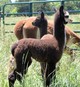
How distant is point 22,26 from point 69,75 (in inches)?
127

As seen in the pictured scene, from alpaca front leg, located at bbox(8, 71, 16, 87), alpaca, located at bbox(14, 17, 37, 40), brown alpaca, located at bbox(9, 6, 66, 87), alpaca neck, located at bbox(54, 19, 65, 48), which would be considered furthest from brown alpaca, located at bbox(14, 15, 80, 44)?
alpaca front leg, located at bbox(8, 71, 16, 87)

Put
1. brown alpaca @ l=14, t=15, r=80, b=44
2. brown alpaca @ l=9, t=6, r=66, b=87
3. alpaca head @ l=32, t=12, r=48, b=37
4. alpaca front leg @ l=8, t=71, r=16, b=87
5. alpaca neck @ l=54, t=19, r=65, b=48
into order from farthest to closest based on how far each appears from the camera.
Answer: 1. brown alpaca @ l=14, t=15, r=80, b=44
2. alpaca head @ l=32, t=12, r=48, b=37
3. alpaca neck @ l=54, t=19, r=65, b=48
4. alpaca front leg @ l=8, t=71, r=16, b=87
5. brown alpaca @ l=9, t=6, r=66, b=87

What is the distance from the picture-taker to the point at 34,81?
4305 millimetres

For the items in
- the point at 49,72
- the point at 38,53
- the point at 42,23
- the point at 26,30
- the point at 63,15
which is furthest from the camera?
the point at 26,30

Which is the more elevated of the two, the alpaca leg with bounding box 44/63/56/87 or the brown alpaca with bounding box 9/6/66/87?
the brown alpaca with bounding box 9/6/66/87

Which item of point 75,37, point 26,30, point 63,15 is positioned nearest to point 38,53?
point 63,15

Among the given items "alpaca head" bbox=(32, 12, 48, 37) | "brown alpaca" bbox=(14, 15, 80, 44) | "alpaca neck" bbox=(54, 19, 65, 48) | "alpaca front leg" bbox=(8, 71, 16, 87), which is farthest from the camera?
"brown alpaca" bbox=(14, 15, 80, 44)

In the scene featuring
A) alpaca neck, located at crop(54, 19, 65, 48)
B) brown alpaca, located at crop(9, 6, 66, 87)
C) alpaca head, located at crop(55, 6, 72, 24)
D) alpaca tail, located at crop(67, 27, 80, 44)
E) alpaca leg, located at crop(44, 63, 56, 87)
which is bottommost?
alpaca tail, located at crop(67, 27, 80, 44)

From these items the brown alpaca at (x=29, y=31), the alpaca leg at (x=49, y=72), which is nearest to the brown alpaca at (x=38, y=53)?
the alpaca leg at (x=49, y=72)

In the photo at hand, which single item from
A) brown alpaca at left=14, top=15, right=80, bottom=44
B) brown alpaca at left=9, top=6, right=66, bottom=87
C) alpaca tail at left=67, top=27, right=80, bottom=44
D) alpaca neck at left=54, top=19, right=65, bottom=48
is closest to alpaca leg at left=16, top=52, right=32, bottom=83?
brown alpaca at left=9, top=6, right=66, bottom=87

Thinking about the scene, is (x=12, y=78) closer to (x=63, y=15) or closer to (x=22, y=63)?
(x=22, y=63)

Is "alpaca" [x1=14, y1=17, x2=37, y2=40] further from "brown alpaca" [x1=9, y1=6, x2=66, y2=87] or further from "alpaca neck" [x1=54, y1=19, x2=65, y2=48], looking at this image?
"brown alpaca" [x1=9, y1=6, x2=66, y2=87]

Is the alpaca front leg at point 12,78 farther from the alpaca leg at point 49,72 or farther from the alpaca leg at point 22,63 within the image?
the alpaca leg at point 49,72

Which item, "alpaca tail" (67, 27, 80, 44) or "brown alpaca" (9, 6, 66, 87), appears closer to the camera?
"brown alpaca" (9, 6, 66, 87)
